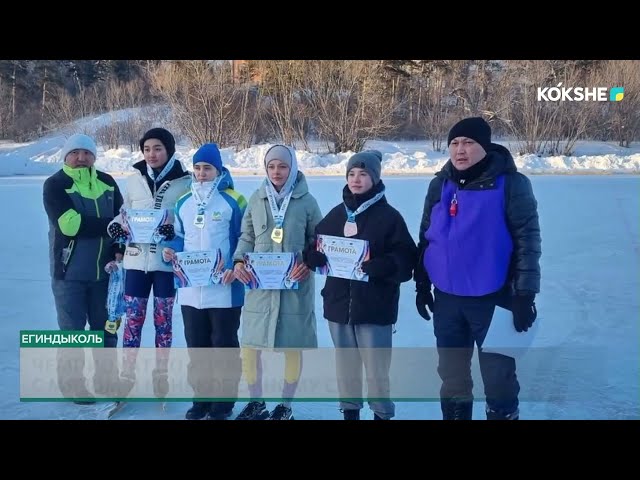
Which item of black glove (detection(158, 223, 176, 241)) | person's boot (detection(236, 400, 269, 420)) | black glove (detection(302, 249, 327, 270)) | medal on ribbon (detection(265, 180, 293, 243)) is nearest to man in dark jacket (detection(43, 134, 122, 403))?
black glove (detection(158, 223, 176, 241))

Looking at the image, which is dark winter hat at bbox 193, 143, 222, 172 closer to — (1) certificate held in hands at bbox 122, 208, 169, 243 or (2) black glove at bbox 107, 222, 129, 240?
(1) certificate held in hands at bbox 122, 208, 169, 243

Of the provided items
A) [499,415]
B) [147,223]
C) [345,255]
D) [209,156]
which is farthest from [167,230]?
[499,415]

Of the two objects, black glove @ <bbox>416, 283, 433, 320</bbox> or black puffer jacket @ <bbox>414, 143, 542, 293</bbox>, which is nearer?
black puffer jacket @ <bbox>414, 143, 542, 293</bbox>

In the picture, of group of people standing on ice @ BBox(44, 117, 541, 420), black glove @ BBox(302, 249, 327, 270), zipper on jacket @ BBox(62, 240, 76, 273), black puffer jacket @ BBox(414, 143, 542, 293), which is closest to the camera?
black puffer jacket @ BBox(414, 143, 542, 293)

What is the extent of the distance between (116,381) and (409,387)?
1.73 meters

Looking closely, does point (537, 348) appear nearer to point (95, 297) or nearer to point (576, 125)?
point (576, 125)

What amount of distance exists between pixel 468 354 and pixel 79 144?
2.49m

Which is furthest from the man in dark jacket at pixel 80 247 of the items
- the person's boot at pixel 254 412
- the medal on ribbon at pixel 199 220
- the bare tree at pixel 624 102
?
the bare tree at pixel 624 102

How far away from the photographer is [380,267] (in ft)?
11.6

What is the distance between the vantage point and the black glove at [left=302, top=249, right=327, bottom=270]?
3.66 m

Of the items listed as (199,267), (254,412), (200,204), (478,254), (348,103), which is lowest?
(254,412)

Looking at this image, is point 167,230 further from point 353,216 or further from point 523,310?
point 523,310

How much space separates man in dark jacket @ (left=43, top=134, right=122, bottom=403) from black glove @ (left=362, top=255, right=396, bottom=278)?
5.00 ft

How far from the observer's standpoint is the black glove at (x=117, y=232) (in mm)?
3922
